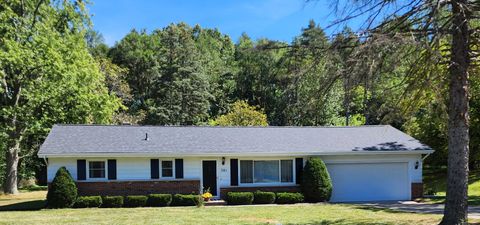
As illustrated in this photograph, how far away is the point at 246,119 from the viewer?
38938 millimetres

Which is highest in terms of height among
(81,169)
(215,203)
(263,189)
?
(81,169)

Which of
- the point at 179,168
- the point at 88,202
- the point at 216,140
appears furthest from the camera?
the point at 216,140

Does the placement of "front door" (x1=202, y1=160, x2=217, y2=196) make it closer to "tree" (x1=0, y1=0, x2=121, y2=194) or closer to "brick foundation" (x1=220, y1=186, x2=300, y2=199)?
"brick foundation" (x1=220, y1=186, x2=300, y2=199)

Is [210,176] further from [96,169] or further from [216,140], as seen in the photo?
[96,169]

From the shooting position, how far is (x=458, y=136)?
10.1 metres

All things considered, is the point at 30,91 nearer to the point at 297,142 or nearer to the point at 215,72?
the point at 297,142

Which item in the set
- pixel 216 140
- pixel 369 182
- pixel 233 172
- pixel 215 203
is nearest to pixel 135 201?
pixel 215 203

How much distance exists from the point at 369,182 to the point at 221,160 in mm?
7430

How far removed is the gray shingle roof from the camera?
20.5 m

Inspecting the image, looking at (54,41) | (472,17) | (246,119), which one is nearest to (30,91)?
(54,41)

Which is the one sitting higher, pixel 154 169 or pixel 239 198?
pixel 154 169

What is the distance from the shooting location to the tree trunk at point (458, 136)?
9.92 metres

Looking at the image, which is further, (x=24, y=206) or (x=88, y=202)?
(x=24, y=206)

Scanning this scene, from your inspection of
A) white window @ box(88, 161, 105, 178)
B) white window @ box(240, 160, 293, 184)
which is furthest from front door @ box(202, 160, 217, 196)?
white window @ box(88, 161, 105, 178)
